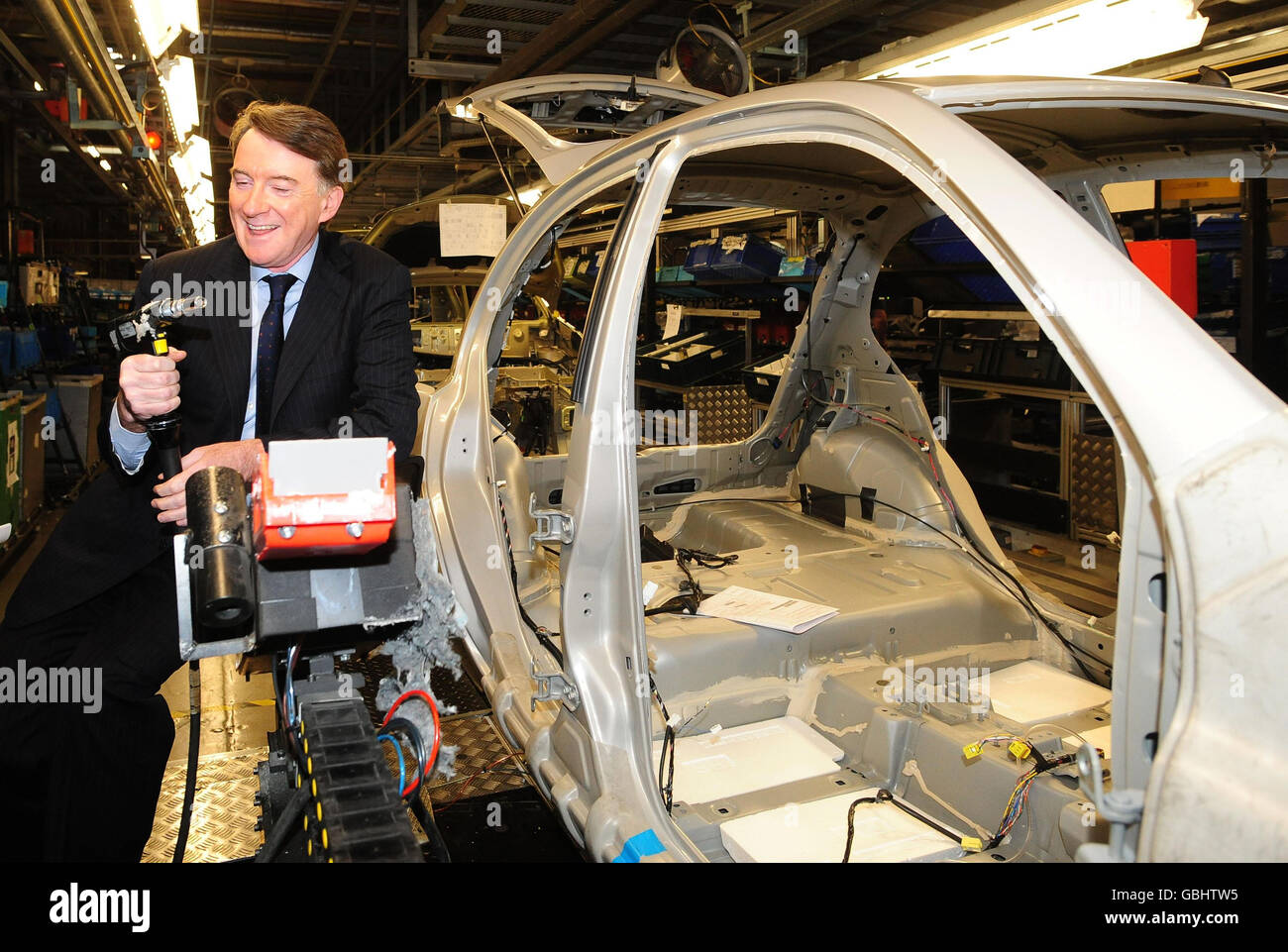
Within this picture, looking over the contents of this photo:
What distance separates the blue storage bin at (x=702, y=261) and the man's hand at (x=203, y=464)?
541 cm

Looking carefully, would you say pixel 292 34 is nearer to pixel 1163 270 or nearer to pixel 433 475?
pixel 433 475

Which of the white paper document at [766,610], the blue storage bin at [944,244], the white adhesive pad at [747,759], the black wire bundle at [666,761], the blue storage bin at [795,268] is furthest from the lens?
the blue storage bin at [795,268]

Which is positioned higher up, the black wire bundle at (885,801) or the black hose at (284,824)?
the black hose at (284,824)

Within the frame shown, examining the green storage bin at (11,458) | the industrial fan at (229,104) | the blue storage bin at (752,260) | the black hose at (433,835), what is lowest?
the black hose at (433,835)

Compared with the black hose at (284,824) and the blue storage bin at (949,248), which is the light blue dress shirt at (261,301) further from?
the blue storage bin at (949,248)

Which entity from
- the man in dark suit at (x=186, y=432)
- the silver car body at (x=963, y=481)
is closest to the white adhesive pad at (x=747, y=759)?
the silver car body at (x=963, y=481)

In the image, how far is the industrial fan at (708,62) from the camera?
3.74 metres

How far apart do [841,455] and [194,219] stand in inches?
448

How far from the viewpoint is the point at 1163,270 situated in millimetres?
2512

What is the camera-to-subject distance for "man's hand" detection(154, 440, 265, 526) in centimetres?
149

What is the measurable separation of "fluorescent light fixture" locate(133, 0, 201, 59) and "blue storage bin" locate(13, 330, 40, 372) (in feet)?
14.3

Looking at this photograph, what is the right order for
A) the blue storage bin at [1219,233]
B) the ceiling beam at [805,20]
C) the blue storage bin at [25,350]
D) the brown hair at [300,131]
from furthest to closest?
the blue storage bin at [25,350], the blue storage bin at [1219,233], the ceiling beam at [805,20], the brown hair at [300,131]

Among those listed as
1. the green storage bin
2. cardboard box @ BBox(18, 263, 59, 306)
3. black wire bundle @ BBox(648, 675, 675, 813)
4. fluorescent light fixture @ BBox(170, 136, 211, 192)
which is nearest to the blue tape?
black wire bundle @ BBox(648, 675, 675, 813)

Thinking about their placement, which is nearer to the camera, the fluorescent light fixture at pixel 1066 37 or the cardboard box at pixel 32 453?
the fluorescent light fixture at pixel 1066 37
